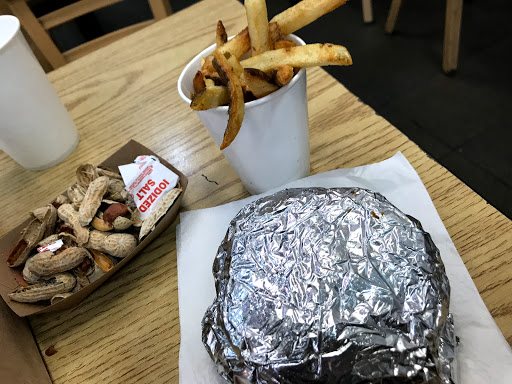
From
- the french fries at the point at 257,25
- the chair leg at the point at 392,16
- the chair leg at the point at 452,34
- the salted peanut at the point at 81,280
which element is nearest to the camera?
the french fries at the point at 257,25

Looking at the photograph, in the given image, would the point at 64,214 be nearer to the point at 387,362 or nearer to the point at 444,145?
the point at 387,362

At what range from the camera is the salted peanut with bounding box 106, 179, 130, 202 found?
752 millimetres

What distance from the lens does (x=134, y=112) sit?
1014mm

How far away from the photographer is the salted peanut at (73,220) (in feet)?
2.27

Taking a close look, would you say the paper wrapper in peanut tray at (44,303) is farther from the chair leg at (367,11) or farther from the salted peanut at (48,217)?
the chair leg at (367,11)

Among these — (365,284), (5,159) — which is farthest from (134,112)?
(365,284)

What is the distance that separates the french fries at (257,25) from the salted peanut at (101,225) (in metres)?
0.38

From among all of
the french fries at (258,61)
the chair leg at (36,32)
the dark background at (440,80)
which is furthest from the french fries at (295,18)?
the chair leg at (36,32)

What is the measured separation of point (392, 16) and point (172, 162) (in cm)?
164

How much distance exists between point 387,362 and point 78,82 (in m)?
1.06

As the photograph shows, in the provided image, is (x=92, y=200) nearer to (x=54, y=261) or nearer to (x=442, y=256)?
(x=54, y=261)

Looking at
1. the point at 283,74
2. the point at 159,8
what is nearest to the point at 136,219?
the point at 283,74

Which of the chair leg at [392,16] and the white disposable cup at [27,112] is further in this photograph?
the chair leg at [392,16]

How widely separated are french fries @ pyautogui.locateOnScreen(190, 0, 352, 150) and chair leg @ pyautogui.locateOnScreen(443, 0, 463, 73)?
136 cm
